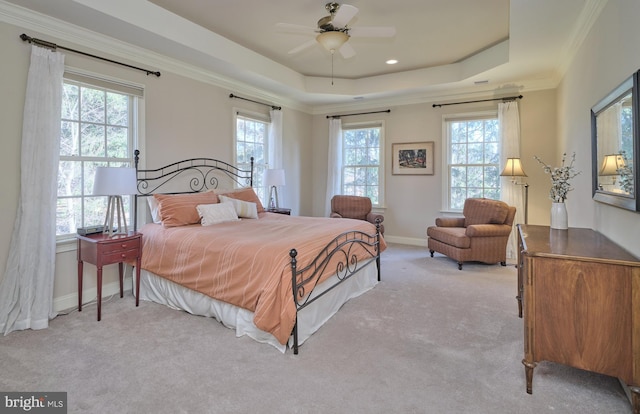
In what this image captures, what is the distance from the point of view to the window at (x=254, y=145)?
17.8ft

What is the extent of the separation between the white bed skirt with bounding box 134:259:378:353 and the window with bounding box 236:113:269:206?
97.2 inches

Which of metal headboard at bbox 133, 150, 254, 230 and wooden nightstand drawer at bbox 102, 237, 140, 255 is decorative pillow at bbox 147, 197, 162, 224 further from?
wooden nightstand drawer at bbox 102, 237, 140, 255

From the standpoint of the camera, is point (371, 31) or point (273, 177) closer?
point (371, 31)

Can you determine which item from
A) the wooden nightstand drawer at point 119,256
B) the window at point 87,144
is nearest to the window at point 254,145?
the window at point 87,144

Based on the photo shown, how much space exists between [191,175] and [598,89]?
4.53m

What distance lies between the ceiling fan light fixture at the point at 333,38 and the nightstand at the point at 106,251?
2671mm

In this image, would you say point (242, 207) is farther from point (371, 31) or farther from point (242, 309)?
point (371, 31)

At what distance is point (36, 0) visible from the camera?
2.83m

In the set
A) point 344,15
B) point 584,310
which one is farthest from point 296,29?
point 584,310

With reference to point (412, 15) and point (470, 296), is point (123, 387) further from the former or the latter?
point (412, 15)

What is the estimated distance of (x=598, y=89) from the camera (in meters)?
2.84

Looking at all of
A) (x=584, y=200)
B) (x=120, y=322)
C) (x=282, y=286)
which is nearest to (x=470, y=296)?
(x=584, y=200)

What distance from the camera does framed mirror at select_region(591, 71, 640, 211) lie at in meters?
1.96

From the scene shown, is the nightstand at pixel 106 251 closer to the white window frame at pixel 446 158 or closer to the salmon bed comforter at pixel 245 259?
the salmon bed comforter at pixel 245 259
